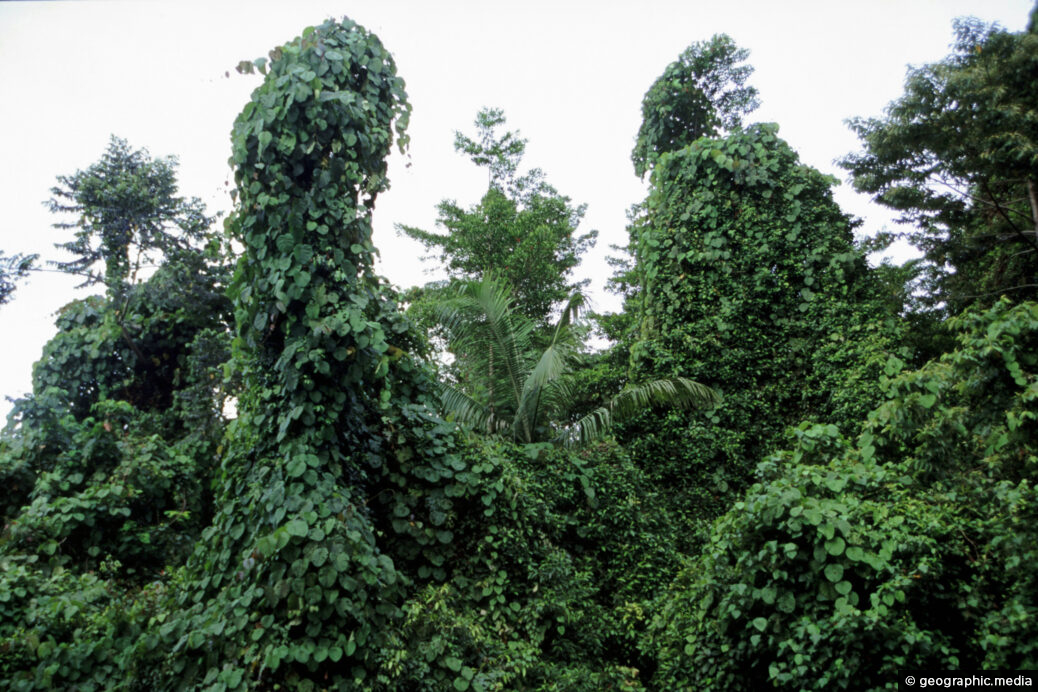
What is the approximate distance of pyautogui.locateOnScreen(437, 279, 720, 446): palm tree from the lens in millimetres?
7246

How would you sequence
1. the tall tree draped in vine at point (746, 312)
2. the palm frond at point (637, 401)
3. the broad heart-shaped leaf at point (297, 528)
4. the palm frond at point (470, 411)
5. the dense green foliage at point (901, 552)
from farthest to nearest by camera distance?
the palm frond at point (470, 411) < the tall tree draped in vine at point (746, 312) < the palm frond at point (637, 401) < the broad heart-shaped leaf at point (297, 528) < the dense green foliage at point (901, 552)

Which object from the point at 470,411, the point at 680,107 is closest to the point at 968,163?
the point at 680,107

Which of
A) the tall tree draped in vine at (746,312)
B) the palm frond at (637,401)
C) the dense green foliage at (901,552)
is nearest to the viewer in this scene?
the dense green foliage at (901,552)

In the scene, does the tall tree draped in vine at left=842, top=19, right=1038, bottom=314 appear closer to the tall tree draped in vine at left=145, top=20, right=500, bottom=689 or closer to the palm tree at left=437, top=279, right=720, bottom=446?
the palm tree at left=437, top=279, right=720, bottom=446

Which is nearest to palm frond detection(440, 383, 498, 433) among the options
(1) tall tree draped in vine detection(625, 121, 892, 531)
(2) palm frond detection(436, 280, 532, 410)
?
(2) palm frond detection(436, 280, 532, 410)

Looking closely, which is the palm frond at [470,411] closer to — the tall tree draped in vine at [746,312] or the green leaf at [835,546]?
the tall tree draped in vine at [746,312]

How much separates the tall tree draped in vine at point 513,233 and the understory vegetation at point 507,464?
305 inches

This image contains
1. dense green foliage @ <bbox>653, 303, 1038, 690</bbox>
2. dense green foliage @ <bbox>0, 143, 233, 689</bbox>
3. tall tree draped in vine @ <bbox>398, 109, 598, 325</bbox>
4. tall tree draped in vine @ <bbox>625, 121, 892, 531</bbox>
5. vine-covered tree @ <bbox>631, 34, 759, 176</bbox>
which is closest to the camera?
dense green foliage @ <bbox>653, 303, 1038, 690</bbox>

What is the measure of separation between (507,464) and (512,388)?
5.83ft

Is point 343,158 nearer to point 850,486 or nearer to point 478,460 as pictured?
point 478,460

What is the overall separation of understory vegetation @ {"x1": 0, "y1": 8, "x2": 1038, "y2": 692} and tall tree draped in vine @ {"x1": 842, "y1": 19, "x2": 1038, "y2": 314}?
836 millimetres

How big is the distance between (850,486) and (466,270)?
15222 millimetres

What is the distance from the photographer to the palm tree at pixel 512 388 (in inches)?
285

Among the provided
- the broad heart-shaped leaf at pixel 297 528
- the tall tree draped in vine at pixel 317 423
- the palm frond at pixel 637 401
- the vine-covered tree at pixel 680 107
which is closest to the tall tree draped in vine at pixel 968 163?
the vine-covered tree at pixel 680 107
